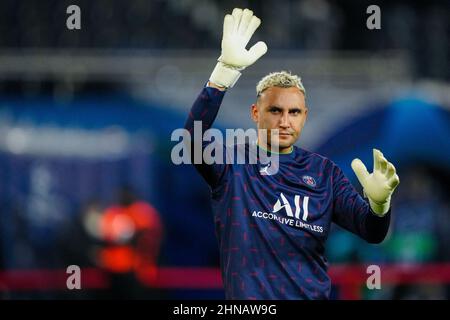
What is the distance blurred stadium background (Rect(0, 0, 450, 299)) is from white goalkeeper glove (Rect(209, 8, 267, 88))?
5.85m

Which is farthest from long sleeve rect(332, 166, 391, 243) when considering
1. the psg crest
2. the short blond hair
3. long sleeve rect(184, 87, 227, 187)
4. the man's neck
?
long sleeve rect(184, 87, 227, 187)

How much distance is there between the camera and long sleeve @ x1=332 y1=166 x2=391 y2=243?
17.4ft

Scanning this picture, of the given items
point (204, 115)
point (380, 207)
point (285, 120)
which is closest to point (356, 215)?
point (380, 207)

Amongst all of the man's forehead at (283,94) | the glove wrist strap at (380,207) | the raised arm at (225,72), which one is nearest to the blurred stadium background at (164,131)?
the glove wrist strap at (380,207)

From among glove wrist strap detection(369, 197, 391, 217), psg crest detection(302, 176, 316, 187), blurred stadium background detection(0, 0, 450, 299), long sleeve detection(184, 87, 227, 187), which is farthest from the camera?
blurred stadium background detection(0, 0, 450, 299)

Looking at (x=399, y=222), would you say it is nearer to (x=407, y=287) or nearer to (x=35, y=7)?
(x=407, y=287)

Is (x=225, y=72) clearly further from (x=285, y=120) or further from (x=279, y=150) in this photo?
(x=279, y=150)

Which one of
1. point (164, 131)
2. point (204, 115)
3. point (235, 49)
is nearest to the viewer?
point (204, 115)

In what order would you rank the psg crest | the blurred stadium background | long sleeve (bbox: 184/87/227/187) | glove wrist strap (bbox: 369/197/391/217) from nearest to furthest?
long sleeve (bbox: 184/87/227/187), glove wrist strap (bbox: 369/197/391/217), the psg crest, the blurred stadium background

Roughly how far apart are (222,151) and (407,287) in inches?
242

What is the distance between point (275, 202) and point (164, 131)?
851cm

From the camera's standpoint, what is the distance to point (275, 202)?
5.29 m

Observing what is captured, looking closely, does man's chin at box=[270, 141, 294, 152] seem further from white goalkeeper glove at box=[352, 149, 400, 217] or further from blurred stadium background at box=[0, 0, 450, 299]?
blurred stadium background at box=[0, 0, 450, 299]

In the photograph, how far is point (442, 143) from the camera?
1305 centimetres
